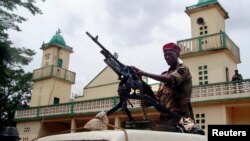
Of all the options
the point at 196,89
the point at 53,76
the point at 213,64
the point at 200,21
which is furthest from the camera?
the point at 53,76

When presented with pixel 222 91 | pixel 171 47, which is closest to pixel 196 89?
pixel 222 91

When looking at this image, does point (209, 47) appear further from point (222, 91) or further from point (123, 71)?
point (123, 71)

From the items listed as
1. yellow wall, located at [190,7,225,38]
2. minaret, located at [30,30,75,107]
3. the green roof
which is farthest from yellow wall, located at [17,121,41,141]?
yellow wall, located at [190,7,225,38]

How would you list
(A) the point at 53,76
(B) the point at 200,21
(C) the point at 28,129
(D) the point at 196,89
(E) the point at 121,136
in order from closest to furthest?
1. (E) the point at 121,136
2. (D) the point at 196,89
3. (B) the point at 200,21
4. (C) the point at 28,129
5. (A) the point at 53,76

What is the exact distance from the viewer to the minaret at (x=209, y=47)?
1553cm

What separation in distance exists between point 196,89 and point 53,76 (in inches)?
486

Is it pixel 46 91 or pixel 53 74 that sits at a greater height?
pixel 53 74

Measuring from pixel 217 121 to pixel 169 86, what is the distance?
1043cm

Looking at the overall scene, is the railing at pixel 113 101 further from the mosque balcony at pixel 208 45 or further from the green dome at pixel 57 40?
the green dome at pixel 57 40

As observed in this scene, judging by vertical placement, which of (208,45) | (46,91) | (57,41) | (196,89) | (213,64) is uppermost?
(57,41)

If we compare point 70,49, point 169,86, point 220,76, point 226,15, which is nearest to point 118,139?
point 169,86

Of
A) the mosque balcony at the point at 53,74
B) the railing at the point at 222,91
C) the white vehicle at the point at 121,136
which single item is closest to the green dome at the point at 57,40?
the mosque balcony at the point at 53,74

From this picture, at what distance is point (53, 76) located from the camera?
74.6ft

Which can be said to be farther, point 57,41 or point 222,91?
point 57,41
